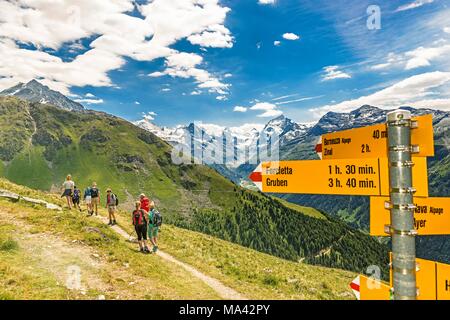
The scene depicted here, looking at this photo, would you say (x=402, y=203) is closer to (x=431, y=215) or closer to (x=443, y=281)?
(x=431, y=215)

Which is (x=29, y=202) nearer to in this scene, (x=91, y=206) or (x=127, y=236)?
(x=91, y=206)

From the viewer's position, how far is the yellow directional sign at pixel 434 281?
211 inches

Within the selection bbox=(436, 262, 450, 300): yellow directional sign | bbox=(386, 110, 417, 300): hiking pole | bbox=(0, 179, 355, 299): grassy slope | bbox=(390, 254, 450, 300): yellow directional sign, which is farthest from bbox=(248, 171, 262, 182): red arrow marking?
bbox=(0, 179, 355, 299): grassy slope

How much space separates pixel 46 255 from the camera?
14.4m

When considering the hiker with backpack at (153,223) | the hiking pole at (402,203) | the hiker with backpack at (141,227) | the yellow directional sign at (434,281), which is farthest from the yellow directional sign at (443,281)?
the hiker with backpack at (153,223)

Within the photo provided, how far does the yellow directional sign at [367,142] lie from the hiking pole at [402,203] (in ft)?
0.46

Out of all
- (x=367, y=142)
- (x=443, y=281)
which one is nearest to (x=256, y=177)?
(x=367, y=142)

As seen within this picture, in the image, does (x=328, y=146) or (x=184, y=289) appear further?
(x=184, y=289)

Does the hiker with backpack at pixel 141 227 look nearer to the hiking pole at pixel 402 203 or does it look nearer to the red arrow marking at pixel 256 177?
the red arrow marking at pixel 256 177

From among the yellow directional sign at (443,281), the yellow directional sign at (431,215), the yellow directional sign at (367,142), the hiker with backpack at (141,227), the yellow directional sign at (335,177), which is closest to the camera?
the yellow directional sign at (367,142)

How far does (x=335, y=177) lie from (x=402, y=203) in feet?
3.87

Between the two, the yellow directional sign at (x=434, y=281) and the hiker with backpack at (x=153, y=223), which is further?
the hiker with backpack at (x=153, y=223)
